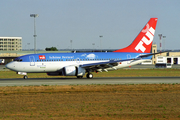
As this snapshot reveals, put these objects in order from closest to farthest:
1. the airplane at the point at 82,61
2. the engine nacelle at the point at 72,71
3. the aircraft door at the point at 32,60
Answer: the engine nacelle at the point at 72,71, the airplane at the point at 82,61, the aircraft door at the point at 32,60

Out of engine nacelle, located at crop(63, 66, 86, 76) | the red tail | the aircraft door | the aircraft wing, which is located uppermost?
the red tail

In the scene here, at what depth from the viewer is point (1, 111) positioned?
17547 mm

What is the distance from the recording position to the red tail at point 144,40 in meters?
46.0

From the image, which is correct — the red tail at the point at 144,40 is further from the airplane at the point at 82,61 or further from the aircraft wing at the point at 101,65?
the aircraft wing at the point at 101,65

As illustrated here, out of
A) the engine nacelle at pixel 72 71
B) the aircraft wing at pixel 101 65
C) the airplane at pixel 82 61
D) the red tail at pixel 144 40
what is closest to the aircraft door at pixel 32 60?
the airplane at pixel 82 61

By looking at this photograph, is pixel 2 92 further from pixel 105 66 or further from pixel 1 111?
pixel 105 66

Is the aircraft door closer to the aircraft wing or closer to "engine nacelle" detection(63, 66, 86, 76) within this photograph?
"engine nacelle" detection(63, 66, 86, 76)

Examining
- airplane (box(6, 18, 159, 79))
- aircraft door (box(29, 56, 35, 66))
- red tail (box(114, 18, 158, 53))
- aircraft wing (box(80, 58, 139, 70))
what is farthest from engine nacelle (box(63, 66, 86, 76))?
red tail (box(114, 18, 158, 53))

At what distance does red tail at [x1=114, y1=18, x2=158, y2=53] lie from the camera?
46.0 metres

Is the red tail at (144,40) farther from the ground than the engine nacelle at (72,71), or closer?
farther from the ground

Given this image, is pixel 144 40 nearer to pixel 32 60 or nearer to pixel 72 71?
pixel 72 71

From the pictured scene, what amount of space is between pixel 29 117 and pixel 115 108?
229 inches

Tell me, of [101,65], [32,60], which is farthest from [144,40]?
[32,60]

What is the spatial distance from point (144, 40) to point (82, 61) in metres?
11.8
